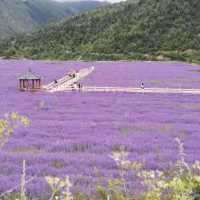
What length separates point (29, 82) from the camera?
38.4 metres

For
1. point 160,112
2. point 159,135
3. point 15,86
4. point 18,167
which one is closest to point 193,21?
point 15,86

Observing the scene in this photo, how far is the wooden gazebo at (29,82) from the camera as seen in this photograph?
122 ft

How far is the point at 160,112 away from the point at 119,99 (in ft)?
21.3

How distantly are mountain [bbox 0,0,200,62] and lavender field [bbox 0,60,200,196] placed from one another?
5829 centimetres

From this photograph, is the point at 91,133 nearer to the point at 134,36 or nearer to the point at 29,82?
the point at 29,82

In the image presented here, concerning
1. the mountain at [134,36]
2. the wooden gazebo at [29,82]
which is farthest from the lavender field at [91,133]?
the mountain at [134,36]

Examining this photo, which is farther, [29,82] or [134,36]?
[134,36]

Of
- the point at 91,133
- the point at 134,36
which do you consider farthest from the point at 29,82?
the point at 134,36

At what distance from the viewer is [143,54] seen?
307 feet

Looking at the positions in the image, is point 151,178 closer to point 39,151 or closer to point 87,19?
point 39,151

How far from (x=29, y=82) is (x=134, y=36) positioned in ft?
210

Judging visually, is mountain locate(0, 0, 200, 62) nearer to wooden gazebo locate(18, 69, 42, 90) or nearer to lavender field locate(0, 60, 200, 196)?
wooden gazebo locate(18, 69, 42, 90)

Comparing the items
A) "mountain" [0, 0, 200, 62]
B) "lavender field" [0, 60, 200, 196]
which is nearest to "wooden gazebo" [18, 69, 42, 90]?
"lavender field" [0, 60, 200, 196]

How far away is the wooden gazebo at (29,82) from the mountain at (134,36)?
51.9m
